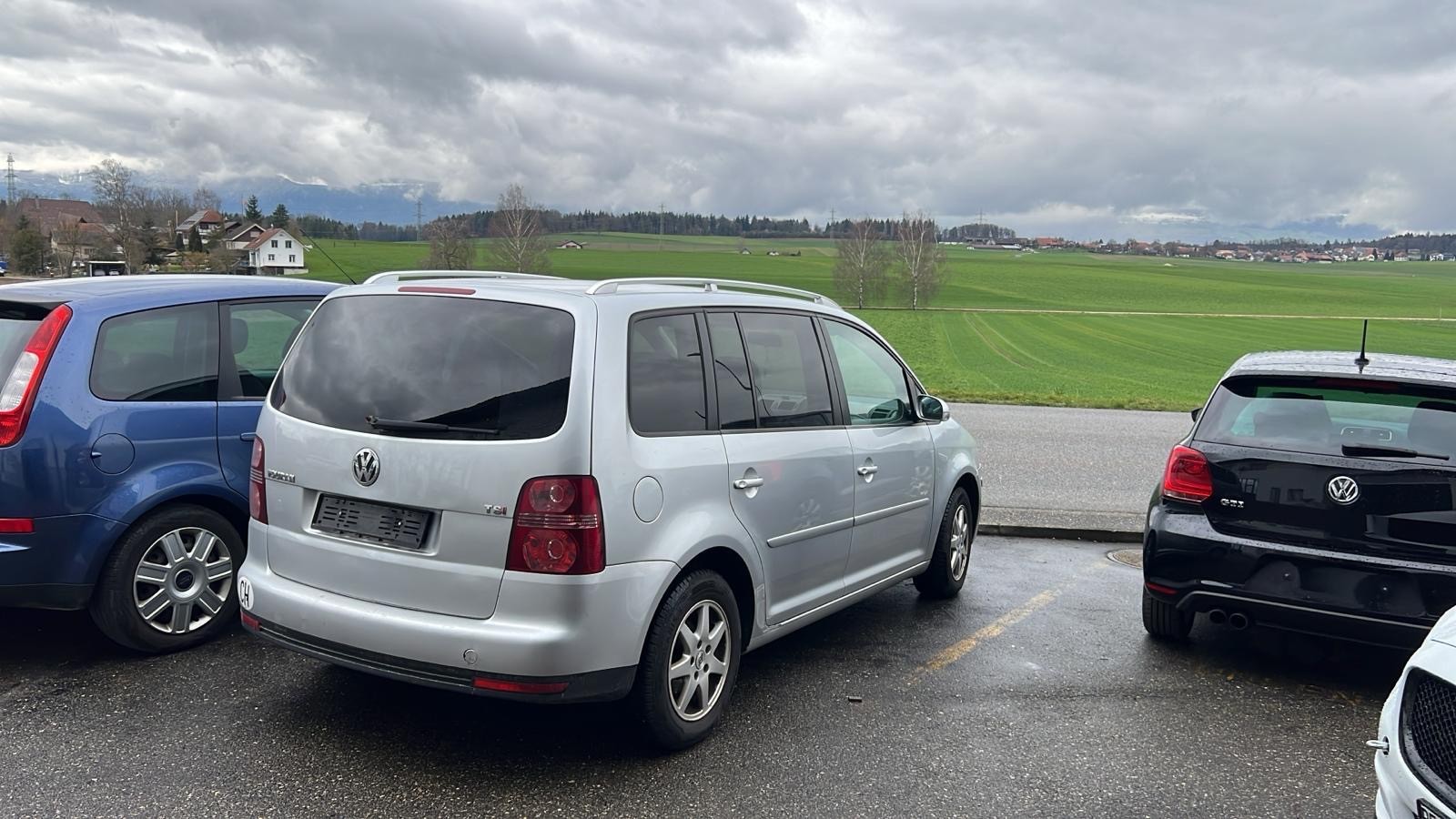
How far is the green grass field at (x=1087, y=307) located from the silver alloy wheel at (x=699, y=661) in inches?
180

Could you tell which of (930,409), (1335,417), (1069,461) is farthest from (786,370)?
(1069,461)

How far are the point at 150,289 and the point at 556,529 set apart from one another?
119 inches

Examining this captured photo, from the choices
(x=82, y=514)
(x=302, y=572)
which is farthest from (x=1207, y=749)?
(x=82, y=514)

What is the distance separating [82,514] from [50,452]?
0.98ft

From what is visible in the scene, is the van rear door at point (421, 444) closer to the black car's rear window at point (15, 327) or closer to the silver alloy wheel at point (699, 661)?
the silver alloy wheel at point (699, 661)

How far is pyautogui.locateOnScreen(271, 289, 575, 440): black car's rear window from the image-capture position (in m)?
3.70

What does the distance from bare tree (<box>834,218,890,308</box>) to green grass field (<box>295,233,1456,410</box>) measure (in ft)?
6.85

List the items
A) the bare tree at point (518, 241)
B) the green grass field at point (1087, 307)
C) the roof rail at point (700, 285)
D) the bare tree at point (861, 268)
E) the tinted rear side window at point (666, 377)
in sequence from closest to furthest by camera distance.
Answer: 1. the tinted rear side window at point (666, 377)
2. the roof rail at point (700, 285)
3. the green grass field at point (1087, 307)
4. the bare tree at point (518, 241)
5. the bare tree at point (861, 268)

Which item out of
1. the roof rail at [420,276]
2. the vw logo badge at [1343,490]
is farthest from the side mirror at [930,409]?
the roof rail at [420,276]

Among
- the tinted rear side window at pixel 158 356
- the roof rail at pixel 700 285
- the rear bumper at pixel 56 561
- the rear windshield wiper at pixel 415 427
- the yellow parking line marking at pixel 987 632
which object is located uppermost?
the roof rail at pixel 700 285

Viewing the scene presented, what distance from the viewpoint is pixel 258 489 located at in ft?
14.0

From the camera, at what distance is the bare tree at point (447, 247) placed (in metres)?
32.0

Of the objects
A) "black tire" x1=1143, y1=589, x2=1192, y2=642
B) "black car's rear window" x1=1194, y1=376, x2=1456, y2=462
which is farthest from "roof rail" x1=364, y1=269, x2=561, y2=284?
"black tire" x1=1143, y1=589, x2=1192, y2=642

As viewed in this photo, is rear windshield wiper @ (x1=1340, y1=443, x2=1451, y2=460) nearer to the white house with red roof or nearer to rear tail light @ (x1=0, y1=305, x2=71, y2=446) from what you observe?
rear tail light @ (x1=0, y1=305, x2=71, y2=446)
